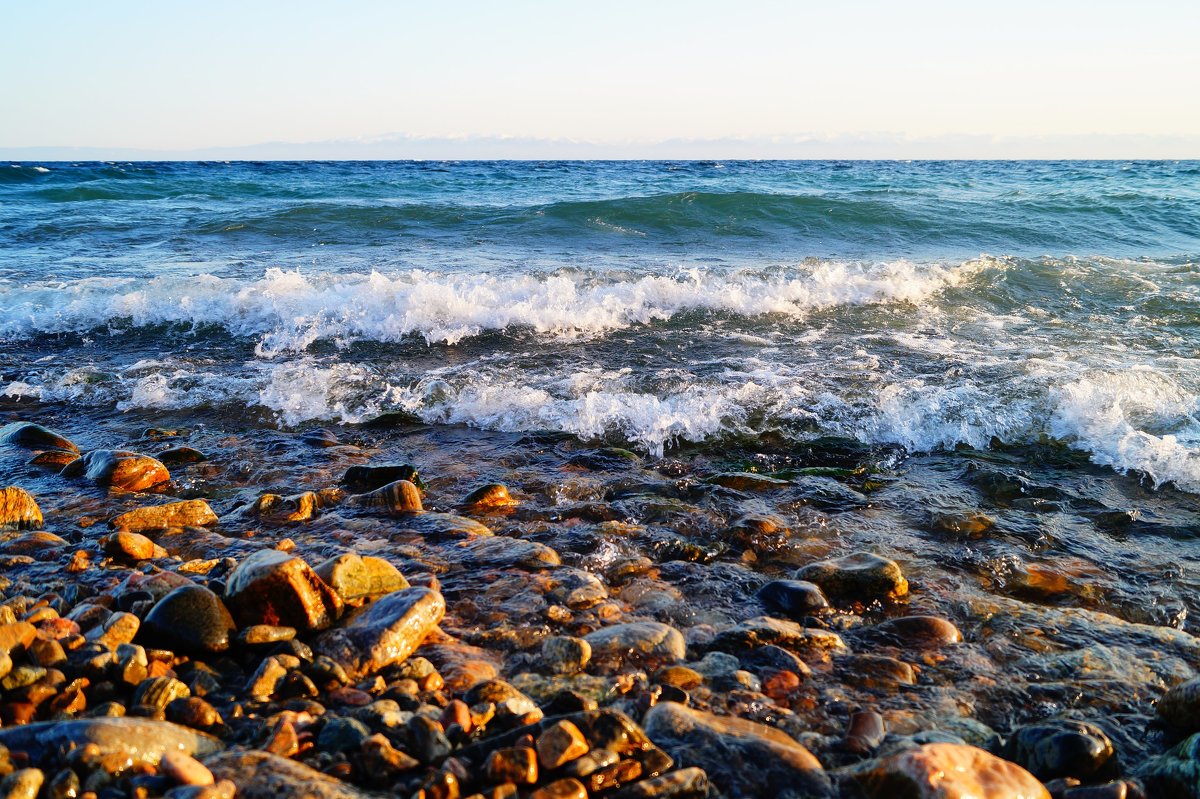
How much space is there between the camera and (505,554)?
3.64 m

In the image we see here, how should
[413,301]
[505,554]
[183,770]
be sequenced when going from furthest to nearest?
[413,301] → [505,554] → [183,770]

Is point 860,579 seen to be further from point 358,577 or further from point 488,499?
point 358,577

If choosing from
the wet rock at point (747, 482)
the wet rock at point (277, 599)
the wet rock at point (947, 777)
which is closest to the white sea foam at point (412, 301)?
the wet rock at point (747, 482)

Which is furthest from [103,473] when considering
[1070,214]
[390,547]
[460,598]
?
[1070,214]

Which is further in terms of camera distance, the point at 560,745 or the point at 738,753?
the point at 738,753

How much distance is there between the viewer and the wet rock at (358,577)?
2961 mm

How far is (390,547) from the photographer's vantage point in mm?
3746

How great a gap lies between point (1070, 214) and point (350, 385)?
1609cm

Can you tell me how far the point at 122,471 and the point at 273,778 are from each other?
3168 millimetres

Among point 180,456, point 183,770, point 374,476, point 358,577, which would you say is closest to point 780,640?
point 358,577

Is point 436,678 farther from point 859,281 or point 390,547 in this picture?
point 859,281

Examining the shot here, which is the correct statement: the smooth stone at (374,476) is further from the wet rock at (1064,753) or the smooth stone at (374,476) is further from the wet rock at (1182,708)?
the wet rock at (1182,708)

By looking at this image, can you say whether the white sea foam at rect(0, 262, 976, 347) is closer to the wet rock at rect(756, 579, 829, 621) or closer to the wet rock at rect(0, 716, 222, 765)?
the wet rock at rect(756, 579, 829, 621)

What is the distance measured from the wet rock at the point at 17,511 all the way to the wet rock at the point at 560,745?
3.18 metres
